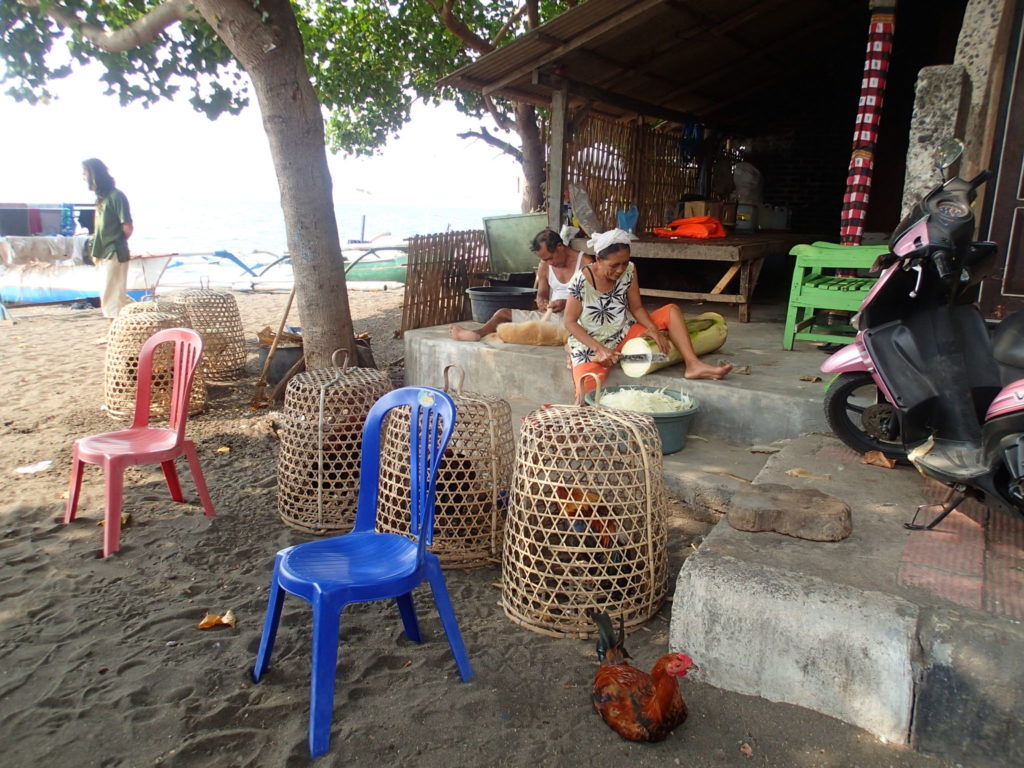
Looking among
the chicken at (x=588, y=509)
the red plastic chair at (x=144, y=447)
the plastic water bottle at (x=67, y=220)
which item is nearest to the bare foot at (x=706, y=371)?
the chicken at (x=588, y=509)

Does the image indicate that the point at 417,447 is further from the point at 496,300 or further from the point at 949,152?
the point at 496,300

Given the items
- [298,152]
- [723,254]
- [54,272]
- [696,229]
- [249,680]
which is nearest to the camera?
[249,680]

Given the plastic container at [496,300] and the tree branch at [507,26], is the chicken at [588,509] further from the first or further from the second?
the tree branch at [507,26]

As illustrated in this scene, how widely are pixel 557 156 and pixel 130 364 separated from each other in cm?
450

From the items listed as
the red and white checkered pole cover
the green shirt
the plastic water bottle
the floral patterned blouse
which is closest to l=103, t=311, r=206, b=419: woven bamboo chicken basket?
the green shirt

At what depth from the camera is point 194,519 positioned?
12.8 ft

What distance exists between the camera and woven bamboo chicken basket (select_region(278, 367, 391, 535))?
380cm

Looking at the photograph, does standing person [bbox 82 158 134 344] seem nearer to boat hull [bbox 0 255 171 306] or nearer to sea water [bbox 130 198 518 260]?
boat hull [bbox 0 255 171 306]

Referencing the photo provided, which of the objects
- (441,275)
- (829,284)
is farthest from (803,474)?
(441,275)

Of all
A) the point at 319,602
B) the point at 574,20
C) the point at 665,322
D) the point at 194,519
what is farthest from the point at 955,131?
the point at 194,519

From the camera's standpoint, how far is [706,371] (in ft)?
15.1

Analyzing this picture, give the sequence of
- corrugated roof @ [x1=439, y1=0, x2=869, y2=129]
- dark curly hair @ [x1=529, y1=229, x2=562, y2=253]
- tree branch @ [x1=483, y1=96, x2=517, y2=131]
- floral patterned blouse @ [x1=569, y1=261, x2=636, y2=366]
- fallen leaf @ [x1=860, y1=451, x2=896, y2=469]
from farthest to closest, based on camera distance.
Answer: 1. tree branch @ [x1=483, y1=96, x2=517, y2=131]
2. corrugated roof @ [x1=439, y1=0, x2=869, y2=129]
3. dark curly hair @ [x1=529, y1=229, x2=562, y2=253]
4. floral patterned blouse @ [x1=569, y1=261, x2=636, y2=366]
5. fallen leaf @ [x1=860, y1=451, x2=896, y2=469]

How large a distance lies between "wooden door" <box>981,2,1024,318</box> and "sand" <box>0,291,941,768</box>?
9.10 feet

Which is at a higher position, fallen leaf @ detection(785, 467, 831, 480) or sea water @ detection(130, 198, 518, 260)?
sea water @ detection(130, 198, 518, 260)
